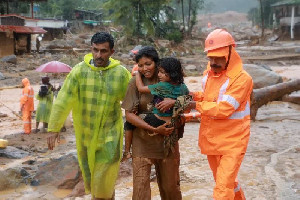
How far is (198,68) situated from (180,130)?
2082 cm

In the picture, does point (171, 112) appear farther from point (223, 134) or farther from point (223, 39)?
point (223, 39)

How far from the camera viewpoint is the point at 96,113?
3.95m

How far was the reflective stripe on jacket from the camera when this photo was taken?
3.37 meters

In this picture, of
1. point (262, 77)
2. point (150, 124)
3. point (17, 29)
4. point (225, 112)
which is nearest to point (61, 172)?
point (150, 124)

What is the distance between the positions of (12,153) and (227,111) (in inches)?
216

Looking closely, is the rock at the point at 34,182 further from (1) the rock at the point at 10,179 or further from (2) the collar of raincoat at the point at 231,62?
(2) the collar of raincoat at the point at 231,62

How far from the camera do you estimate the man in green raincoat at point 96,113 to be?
12.8 ft

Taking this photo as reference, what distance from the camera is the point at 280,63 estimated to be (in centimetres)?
2614

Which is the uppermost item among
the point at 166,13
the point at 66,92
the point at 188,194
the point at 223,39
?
the point at 166,13

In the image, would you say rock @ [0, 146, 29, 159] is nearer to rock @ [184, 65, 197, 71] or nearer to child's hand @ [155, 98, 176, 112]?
child's hand @ [155, 98, 176, 112]

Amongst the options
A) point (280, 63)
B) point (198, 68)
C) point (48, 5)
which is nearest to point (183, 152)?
point (198, 68)

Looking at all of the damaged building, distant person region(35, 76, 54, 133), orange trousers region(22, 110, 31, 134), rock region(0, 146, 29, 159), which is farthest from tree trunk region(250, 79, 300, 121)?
the damaged building

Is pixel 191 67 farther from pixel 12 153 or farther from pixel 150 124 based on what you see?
pixel 150 124

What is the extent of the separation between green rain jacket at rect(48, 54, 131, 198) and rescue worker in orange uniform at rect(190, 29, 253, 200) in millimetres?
808
